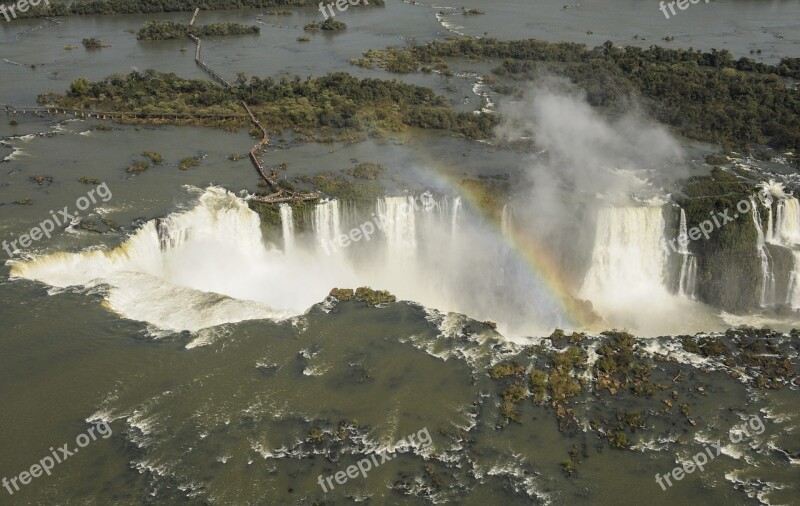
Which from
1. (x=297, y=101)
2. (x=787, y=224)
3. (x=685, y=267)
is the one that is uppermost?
(x=297, y=101)

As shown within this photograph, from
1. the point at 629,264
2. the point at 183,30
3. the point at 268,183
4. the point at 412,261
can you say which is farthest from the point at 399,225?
the point at 183,30

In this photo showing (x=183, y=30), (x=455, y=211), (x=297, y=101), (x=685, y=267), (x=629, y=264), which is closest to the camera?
(x=455, y=211)

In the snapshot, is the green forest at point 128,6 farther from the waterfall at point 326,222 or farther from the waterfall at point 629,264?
the waterfall at point 629,264

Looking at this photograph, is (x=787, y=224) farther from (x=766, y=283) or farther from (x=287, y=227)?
(x=287, y=227)

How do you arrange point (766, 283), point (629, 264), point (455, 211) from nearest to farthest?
point (766, 283) < point (455, 211) < point (629, 264)

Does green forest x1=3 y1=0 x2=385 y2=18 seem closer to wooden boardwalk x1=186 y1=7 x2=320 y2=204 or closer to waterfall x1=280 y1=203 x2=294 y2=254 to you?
wooden boardwalk x1=186 y1=7 x2=320 y2=204
